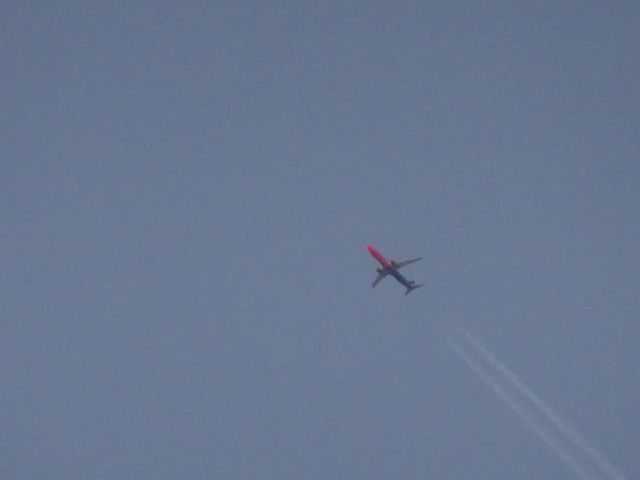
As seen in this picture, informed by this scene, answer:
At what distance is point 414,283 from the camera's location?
198 metres

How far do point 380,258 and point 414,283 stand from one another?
808 cm

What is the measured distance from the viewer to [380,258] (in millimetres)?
194500
